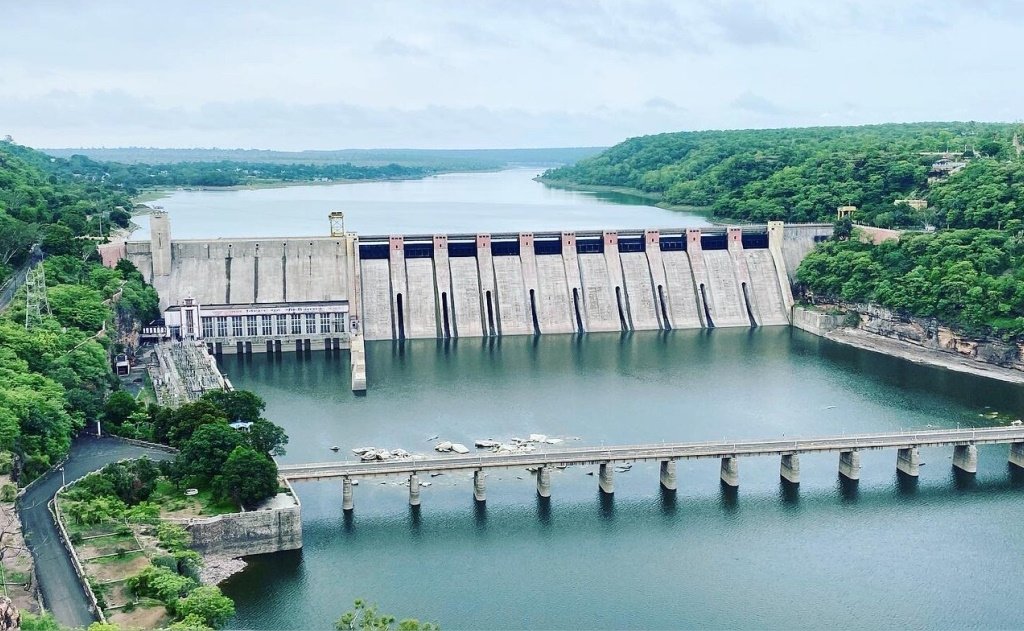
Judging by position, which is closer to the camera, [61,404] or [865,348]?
[61,404]

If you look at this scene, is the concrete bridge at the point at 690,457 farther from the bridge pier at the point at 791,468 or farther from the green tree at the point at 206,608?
the green tree at the point at 206,608

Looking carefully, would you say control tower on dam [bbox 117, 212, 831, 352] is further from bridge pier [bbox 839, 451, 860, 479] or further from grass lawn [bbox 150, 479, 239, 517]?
bridge pier [bbox 839, 451, 860, 479]

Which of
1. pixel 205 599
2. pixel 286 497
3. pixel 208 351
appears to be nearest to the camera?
pixel 205 599

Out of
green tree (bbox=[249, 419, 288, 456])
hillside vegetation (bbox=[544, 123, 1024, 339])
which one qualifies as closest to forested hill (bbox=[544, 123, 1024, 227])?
hillside vegetation (bbox=[544, 123, 1024, 339])

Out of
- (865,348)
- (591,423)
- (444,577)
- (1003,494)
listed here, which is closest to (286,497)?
(444,577)

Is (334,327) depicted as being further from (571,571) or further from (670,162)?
(670,162)

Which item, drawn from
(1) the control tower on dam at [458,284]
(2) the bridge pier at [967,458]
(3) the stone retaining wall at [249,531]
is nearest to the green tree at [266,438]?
(3) the stone retaining wall at [249,531]
